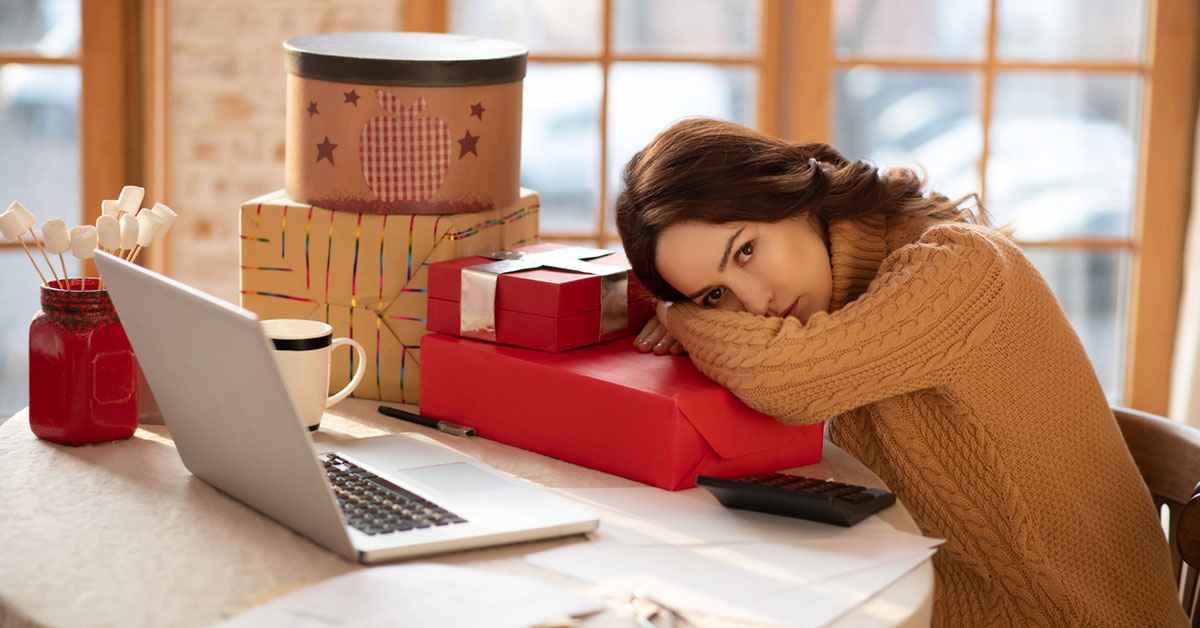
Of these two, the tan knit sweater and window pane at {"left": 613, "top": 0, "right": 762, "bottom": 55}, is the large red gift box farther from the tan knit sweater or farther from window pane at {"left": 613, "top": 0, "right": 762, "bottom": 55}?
window pane at {"left": 613, "top": 0, "right": 762, "bottom": 55}

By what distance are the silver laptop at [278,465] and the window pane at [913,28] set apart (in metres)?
1.78

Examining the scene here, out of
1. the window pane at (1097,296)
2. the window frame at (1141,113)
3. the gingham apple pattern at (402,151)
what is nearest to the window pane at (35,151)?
the window frame at (1141,113)


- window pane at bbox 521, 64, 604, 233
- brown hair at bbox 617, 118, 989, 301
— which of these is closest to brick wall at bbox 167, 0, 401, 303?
window pane at bbox 521, 64, 604, 233

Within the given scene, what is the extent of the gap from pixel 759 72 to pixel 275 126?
108cm

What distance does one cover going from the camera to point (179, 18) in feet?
7.49

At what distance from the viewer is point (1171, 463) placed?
1319 millimetres

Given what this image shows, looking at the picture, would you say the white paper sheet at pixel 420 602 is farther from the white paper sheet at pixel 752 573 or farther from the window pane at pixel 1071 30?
the window pane at pixel 1071 30

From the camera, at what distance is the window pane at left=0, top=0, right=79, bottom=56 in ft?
7.70

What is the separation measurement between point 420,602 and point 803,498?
0.36 metres

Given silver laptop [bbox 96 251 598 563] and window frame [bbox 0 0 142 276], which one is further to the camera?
window frame [bbox 0 0 142 276]

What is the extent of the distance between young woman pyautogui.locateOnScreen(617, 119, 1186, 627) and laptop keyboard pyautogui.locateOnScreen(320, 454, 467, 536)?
1.10 feet

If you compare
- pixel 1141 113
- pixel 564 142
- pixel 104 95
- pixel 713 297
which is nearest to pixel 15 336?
pixel 104 95

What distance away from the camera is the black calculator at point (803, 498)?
3.19ft

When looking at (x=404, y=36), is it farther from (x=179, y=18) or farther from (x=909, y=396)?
(x=179, y=18)
